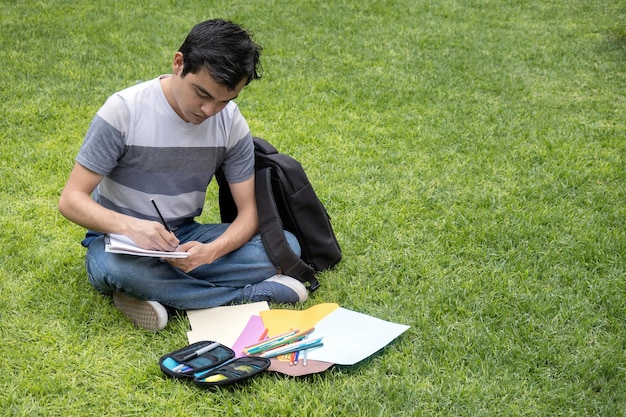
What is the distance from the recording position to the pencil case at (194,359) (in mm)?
2488

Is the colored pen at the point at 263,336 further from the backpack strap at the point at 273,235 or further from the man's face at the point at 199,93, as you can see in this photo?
the man's face at the point at 199,93

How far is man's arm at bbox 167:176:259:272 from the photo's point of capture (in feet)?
9.42

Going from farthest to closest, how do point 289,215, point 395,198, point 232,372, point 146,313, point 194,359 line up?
point 395,198, point 289,215, point 146,313, point 194,359, point 232,372

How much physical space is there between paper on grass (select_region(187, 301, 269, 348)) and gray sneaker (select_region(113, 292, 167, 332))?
0.41 ft

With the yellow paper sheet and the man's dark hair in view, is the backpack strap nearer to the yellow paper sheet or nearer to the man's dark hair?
the yellow paper sheet

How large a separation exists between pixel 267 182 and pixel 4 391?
128 cm

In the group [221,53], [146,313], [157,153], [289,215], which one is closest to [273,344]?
[146,313]

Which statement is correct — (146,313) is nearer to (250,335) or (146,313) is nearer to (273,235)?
(250,335)

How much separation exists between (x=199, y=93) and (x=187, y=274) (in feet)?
2.59

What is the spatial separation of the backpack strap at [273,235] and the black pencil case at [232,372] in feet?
1.93

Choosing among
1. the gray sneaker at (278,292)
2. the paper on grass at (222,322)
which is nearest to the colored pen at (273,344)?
the paper on grass at (222,322)

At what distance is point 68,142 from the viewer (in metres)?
4.56

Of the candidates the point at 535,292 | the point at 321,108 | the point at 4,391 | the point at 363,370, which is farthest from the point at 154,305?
the point at 321,108

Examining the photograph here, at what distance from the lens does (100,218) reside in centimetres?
266
